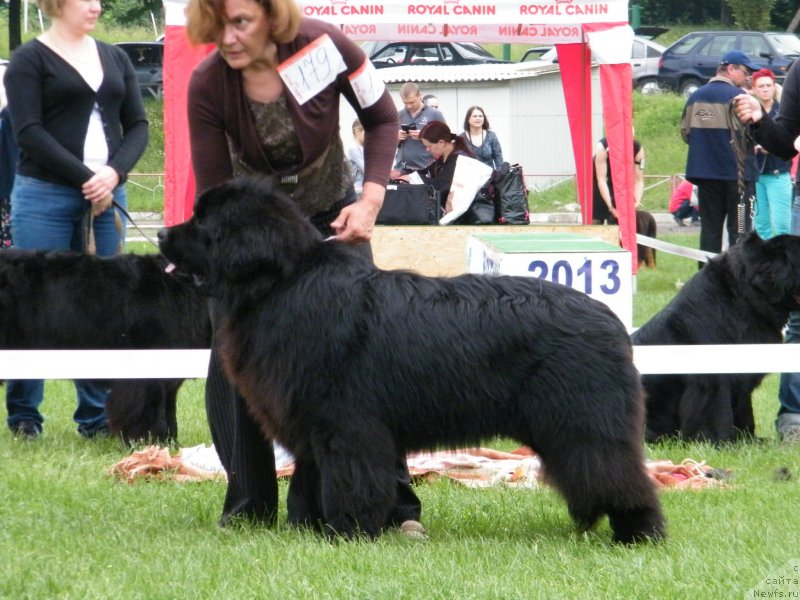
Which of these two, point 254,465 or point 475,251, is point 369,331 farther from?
point 475,251

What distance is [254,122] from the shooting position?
12.6 ft

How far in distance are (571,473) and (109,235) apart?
10.9 feet

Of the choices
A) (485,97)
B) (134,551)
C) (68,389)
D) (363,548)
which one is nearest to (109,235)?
(68,389)

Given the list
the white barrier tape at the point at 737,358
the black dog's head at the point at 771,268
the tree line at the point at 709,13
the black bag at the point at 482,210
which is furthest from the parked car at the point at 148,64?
the white barrier tape at the point at 737,358

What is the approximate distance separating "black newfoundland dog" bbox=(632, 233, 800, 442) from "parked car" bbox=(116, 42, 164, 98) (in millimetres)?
21468

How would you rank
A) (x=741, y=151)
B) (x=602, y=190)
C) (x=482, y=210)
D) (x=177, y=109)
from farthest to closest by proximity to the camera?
1. (x=602, y=190)
2. (x=482, y=210)
3. (x=177, y=109)
4. (x=741, y=151)

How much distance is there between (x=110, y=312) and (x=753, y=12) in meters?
33.6

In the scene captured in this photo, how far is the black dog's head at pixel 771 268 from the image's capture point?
18.6 feet

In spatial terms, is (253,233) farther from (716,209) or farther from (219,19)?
(716,209)

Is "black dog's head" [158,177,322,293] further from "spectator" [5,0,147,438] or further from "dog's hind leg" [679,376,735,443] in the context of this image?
"dog's hind leg" [679,376,735,443]

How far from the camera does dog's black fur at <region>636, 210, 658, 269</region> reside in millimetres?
14055

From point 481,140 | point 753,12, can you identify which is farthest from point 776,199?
point 753,12

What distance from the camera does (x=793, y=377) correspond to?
602 centimetres

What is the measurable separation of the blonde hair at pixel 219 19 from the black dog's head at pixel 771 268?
3.02 m
